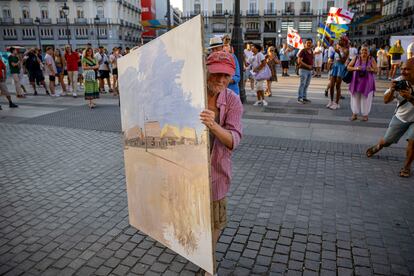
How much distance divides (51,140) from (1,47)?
6877cm

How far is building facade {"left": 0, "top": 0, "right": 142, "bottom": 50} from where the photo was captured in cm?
6162

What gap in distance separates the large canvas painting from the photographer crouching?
3.61m

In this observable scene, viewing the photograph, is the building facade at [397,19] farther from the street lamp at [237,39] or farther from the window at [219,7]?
the street lamp at [237,39]

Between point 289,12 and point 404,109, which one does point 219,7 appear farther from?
point 404,109

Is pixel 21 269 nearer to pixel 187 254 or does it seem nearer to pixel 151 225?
pixel 151 225

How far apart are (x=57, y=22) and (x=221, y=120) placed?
70180 mm

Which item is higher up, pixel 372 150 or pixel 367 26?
pixel 367 26

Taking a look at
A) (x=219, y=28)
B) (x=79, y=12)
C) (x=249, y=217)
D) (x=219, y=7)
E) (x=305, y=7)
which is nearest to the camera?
(x=249, y=217)

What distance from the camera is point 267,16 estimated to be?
63844mm

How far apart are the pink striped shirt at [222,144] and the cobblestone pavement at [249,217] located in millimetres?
859

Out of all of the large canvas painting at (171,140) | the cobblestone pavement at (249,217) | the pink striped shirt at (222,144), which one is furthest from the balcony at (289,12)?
the pink striped shirt at (222,144)

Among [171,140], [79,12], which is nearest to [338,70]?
[171,140]

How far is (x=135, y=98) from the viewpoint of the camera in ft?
8.78

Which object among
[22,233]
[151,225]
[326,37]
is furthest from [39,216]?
[326,37]
